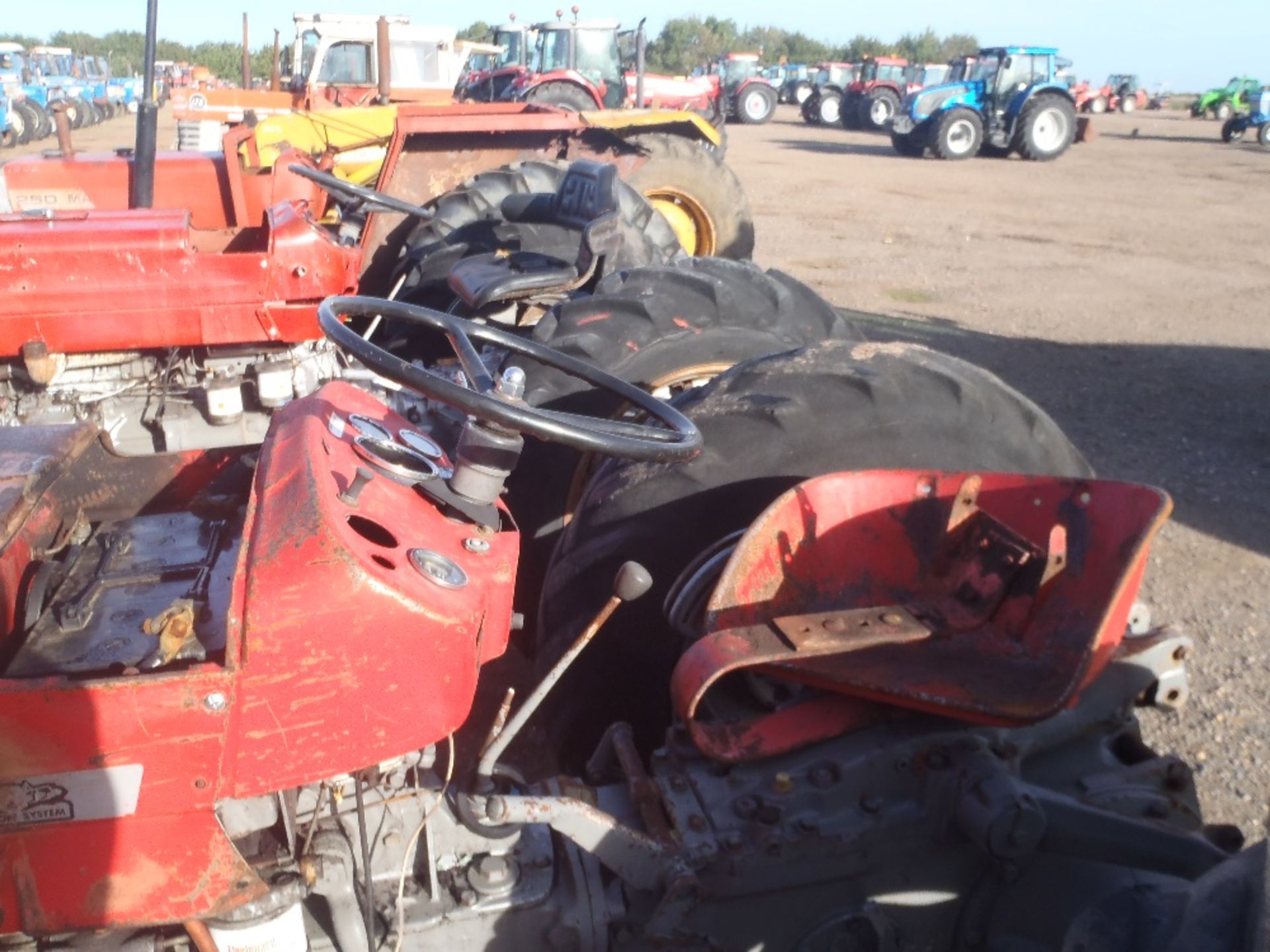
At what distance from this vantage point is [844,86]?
26.5 metres

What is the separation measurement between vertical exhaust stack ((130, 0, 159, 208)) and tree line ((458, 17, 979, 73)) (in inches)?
1549

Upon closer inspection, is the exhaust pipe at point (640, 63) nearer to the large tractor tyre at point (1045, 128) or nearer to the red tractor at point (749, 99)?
the large tractor tyre at point (1045, 128)

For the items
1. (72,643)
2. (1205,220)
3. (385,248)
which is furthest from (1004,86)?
(72,643)

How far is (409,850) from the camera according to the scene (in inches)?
55.7

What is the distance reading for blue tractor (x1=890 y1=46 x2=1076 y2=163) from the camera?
57.7ft

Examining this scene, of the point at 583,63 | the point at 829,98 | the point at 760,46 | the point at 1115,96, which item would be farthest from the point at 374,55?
the point at 760,46

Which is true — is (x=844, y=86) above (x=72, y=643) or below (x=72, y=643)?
above

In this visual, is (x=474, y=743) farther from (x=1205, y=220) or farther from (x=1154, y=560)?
(x=1205, y=220)

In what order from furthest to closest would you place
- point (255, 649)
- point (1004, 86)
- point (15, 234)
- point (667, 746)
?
point (1004, 86) → point (15, 234) → point (667, 746) → point (255, 649)

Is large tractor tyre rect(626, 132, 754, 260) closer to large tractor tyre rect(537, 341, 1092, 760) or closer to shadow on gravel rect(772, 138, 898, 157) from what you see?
large tractor tyre rect(537, 341, 1092, 760)

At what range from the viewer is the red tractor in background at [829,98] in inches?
1025

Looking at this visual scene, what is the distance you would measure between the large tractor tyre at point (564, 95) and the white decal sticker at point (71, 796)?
433 inches

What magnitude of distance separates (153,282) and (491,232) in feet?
4.17

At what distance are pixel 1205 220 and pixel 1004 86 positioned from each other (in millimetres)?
6846
